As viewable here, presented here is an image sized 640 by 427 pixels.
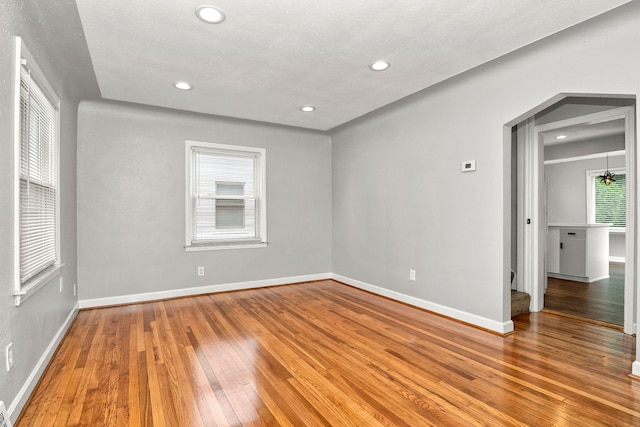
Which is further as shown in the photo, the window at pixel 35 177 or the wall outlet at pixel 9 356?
the window at pixel 35 177

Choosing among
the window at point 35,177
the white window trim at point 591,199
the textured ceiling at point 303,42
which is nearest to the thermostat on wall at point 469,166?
the textured ceiling at point 303,42

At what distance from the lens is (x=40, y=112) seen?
8.18 ft

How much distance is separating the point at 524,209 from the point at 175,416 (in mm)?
3957

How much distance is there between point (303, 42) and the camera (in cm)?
254

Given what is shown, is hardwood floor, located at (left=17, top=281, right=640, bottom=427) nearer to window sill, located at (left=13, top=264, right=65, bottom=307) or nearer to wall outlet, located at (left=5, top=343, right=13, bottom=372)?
wall outlet, located at (left=5, top=343, right=13, bottom=372)

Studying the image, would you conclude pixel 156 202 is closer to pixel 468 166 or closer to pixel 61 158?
pixel 61 158

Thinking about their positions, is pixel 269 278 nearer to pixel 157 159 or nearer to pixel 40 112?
pixel 157 159

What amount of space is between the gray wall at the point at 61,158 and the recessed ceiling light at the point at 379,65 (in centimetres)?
223

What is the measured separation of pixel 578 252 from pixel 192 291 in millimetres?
→ 6078

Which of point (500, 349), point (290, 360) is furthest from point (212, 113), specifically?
point (500, 349)

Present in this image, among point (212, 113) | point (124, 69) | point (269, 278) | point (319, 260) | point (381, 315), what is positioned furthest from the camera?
point (319, 260)

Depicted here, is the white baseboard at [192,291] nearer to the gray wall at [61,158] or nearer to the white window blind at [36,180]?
the gray wall at [61,158]

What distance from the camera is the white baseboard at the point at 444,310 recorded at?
3.07 meters

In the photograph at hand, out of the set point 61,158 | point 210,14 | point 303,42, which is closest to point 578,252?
point 303,42
